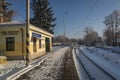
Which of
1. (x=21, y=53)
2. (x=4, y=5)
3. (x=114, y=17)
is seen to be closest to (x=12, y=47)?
(x=21, y=53)

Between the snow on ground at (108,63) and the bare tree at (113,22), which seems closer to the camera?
the snow on ground at (108,63)

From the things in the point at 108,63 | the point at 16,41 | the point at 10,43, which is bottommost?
the point at 108,63

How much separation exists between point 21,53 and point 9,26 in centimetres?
322

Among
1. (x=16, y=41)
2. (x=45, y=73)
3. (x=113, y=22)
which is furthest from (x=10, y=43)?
(x=113, y=22)

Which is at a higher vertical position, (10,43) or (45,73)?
(10,43)

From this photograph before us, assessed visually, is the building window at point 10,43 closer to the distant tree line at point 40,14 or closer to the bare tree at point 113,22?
the distant tree line at point 40,14

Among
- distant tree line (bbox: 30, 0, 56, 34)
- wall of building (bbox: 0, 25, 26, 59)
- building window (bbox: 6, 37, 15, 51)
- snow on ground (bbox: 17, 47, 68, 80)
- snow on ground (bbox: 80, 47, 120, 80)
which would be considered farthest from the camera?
distant tree line (bbox: 30, 0, 56, 34)

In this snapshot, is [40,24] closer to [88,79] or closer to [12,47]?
[12,47]

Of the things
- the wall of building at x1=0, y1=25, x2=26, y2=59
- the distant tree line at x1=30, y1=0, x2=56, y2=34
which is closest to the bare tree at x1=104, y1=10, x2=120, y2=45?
the distant tree line at x1=30, y1=0, x2=56, y2=34

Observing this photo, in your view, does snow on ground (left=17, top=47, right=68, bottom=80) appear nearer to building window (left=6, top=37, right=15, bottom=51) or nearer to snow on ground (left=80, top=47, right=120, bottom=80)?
snow on ground (left=80, top=47, right=120, bottom=80)

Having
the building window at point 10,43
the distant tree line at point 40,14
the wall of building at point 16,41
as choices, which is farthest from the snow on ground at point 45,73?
the distant tree line at point 40,14

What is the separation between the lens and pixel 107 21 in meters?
82.0

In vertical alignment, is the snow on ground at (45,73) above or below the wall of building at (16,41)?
below

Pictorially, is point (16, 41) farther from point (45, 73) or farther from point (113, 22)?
point (113, 22)
